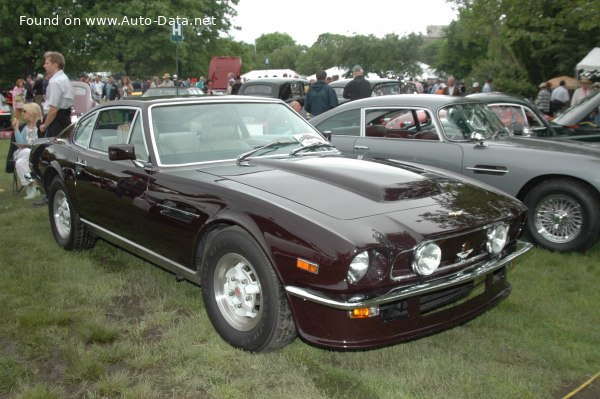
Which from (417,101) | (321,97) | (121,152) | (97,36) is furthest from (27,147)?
(97,36)

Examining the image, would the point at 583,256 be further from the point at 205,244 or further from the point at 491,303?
the point at 205,244

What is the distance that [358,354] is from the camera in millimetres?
3553

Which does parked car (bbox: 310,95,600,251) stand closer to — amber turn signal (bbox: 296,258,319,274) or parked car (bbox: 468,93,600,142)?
parked car (bbox: 468,93,600,142)

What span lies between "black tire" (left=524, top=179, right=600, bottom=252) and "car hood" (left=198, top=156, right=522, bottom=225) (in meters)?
1.84

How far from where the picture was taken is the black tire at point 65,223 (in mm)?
5371

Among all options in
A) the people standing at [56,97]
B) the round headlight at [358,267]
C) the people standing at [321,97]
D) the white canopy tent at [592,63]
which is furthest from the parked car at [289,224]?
the white canopy tent at [592,63]

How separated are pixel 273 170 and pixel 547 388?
2.09 metres

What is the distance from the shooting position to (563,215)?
5.49 m

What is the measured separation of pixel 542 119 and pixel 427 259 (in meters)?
5.16

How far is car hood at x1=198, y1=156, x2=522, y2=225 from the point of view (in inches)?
132

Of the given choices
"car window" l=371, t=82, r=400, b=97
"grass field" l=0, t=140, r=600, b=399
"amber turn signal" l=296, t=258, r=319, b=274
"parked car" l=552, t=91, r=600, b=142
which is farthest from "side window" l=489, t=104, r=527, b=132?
"car window" l=371, t=82, r=400, b=97

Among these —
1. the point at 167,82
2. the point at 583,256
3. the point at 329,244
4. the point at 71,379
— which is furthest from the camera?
the point at 167,82

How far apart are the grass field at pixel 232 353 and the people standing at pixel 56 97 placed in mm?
3060

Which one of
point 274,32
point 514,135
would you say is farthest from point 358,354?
point 274,32
